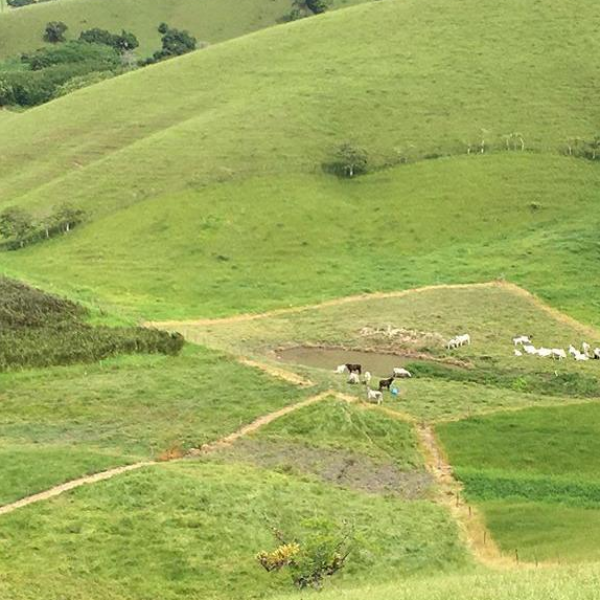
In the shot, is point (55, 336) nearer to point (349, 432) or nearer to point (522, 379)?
point (349, 432)

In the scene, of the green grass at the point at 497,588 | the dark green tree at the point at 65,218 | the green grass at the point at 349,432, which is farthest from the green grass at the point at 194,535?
the dark green tree at the point at 65,218

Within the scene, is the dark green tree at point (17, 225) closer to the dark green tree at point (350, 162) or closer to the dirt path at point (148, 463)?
the dark green tree at point (350, 162)

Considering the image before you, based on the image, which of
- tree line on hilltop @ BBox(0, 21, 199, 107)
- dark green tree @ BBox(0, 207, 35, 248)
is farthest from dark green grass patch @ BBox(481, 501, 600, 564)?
tree line on hilltop @ BBox(0, 21, 199, 107)

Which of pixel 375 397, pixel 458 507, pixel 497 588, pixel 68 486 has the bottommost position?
pixel 458 507

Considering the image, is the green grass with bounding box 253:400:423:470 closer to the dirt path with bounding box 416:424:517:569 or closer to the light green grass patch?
the dirt path with bounding box 416:424:517:569

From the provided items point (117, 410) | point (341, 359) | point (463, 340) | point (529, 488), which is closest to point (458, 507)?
point (529, 488)
